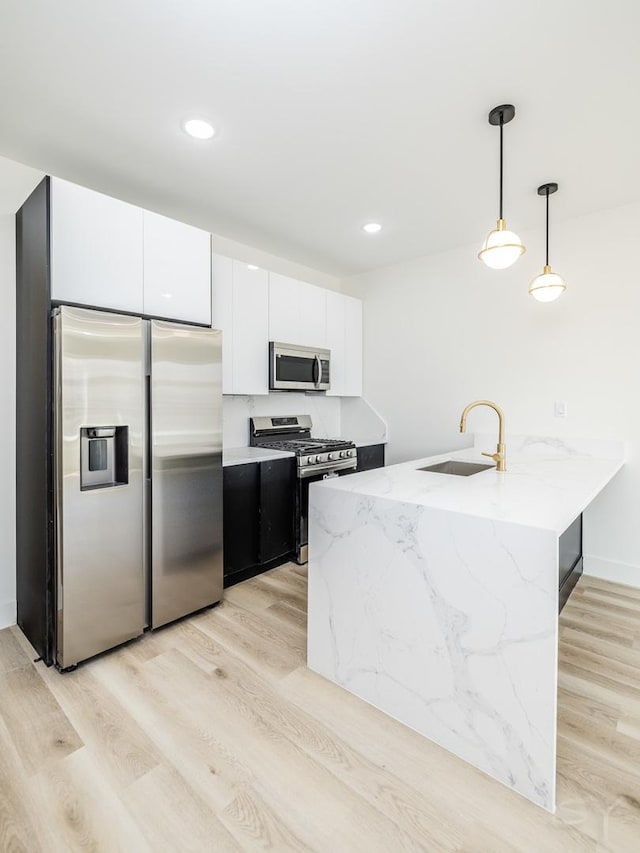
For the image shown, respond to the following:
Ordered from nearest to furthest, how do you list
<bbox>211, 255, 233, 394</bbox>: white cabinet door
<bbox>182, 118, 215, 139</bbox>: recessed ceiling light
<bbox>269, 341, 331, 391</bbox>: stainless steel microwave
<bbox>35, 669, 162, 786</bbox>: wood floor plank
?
1. <bbox>35, 669, 162, 786</bbox>: wood floor plank
2. <bbox>182, 118, 215, 139</bbox>: recessed ceiling light
3. <bbox>211, 255, 233, 394</bbox>: white cabinet door
4. <bbox>269, 341, 331, 391</bbox>: stainless steel microwave

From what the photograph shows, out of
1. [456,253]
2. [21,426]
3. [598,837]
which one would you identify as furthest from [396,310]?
[598,837]

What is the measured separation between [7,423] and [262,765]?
2.08 m

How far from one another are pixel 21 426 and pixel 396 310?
10.3ft

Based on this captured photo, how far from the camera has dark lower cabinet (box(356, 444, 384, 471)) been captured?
3.96 meters

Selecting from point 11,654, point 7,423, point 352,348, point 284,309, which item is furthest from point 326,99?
point 11,654

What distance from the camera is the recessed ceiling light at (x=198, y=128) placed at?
6.54 feet

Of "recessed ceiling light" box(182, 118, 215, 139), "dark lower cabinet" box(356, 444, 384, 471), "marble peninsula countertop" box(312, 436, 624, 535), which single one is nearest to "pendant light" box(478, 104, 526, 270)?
"marble peninsula countertop" box(312, 436, 624, 535)

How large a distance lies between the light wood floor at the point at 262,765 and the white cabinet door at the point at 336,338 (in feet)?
8.29

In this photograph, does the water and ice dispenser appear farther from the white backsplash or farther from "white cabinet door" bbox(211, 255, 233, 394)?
the white backsplash

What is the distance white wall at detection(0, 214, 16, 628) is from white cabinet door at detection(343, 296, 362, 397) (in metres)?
2.66

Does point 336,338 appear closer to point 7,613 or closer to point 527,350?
point 527,350

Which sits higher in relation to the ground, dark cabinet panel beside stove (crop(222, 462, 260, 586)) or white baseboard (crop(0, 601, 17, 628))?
dark cabinet panel beside stove (crop(222, 462, 260, 586))

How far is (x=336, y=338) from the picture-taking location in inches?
160

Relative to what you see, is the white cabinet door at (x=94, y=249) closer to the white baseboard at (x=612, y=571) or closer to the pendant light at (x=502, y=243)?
the pendant light at (x=502, y=243)
